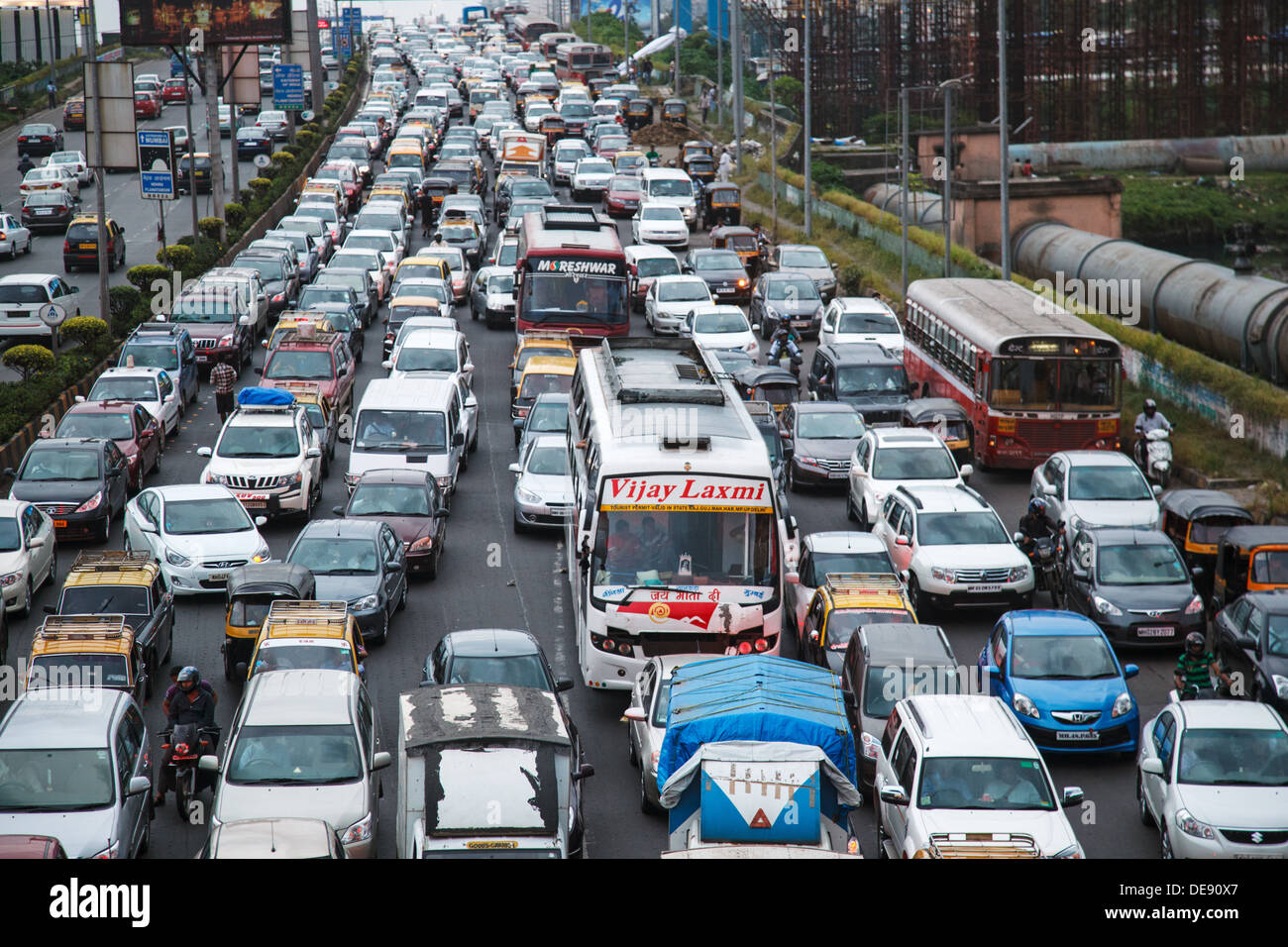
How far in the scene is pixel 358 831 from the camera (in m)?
13.8

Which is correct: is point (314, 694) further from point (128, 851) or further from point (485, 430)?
point (485, 430)

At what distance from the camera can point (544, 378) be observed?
104ft

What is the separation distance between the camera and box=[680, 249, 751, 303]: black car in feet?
151

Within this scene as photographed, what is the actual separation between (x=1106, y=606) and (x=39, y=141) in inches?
2602

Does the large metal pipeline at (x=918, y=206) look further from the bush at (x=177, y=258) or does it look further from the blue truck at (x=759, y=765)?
the blue truck at (x=759, y=765)

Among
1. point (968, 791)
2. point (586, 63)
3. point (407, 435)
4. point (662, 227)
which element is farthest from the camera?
point (586, 63)

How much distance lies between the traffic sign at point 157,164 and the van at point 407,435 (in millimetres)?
21234

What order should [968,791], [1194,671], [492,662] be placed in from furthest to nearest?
[1194,671] → [492,662] → [968,791]

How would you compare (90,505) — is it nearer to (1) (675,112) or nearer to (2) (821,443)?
(2) (821,443)

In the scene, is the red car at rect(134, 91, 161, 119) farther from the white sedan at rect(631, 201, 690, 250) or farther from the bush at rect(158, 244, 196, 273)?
the bush at rect(158, 244, 196, 273)

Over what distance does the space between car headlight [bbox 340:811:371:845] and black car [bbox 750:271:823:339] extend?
28870mm

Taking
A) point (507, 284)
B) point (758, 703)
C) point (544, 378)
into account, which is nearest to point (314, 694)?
point (758, 703)

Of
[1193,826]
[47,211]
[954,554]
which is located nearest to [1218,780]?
[1193,826]

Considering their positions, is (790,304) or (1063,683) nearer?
(1063,683)
